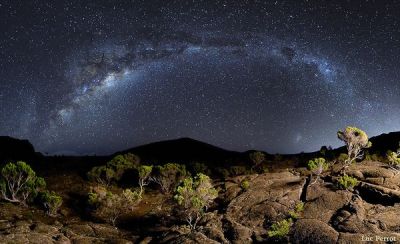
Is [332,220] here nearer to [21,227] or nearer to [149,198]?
[149,198]

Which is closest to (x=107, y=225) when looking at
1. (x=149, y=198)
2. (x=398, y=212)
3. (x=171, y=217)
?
(x=171, y=217)

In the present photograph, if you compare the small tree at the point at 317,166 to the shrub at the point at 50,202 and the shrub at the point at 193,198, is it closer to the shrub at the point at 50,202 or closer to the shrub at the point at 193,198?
the shrub at the point at 193,198

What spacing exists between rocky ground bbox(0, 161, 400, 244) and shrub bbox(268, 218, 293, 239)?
437 millimetres

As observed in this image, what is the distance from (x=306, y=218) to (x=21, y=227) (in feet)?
83.4

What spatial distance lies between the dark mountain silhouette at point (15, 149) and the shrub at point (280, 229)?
194 feet

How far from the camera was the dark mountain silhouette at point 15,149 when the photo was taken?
68769mm

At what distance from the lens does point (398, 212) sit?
2712 centimetres

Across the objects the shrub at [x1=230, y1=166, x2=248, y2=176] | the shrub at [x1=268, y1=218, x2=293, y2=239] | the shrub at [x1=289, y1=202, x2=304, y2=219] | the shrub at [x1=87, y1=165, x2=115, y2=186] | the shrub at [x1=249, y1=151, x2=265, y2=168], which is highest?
the shrub at [x1=249, y1=151, x2=265, y2=168]

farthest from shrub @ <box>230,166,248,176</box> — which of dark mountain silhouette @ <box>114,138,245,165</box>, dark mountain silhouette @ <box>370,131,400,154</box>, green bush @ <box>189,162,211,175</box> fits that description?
dark mountain silhouette @ <box>370,131,400,154</box>

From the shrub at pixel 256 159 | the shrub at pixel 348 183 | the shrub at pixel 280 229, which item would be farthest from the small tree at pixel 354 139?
the shrub at pixel 256 159

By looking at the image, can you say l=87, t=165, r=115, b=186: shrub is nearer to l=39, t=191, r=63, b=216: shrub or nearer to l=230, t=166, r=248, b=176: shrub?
l=39, t=191, r=63, b=216: shrub

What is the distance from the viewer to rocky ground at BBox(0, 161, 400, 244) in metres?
26.4

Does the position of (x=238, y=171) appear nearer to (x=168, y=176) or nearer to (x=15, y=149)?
(x=168, y=176)

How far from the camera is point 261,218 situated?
30.6 m
